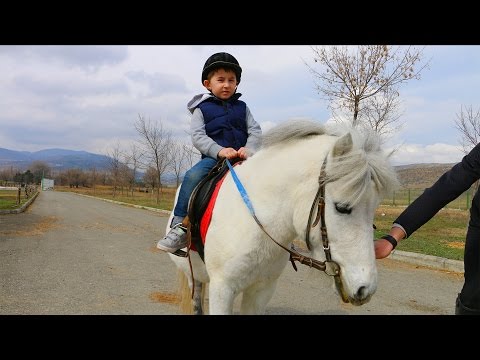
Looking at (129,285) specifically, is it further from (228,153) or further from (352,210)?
(352,210)

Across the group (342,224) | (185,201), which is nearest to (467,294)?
(342,224)

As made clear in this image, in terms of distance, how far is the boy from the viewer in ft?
9.87

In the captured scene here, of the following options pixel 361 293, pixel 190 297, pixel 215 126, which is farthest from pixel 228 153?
pixel 190 297

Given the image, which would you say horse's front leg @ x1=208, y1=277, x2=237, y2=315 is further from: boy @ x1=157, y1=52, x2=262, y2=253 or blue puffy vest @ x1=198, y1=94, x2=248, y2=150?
blue puffy vest @ x1=198, y1=94, x2=248, y2=150

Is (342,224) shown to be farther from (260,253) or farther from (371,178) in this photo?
(260,253)

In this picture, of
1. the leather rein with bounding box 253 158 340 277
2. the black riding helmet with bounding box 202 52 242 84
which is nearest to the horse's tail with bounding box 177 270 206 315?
the leather rein with bounding box 253 158 340 277

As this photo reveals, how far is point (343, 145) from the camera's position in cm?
212

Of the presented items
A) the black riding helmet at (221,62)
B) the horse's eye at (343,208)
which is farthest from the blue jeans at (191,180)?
the horse's eye at (343,208)

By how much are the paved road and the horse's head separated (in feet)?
0.83

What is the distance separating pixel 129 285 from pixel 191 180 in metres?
4.23

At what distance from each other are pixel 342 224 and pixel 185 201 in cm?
142

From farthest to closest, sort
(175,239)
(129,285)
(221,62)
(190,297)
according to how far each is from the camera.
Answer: (129,285) < (190,297) < (221,62) < (175,239)

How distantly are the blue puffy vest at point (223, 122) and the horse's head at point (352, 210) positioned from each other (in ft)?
3.75

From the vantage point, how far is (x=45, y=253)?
9375 mm
